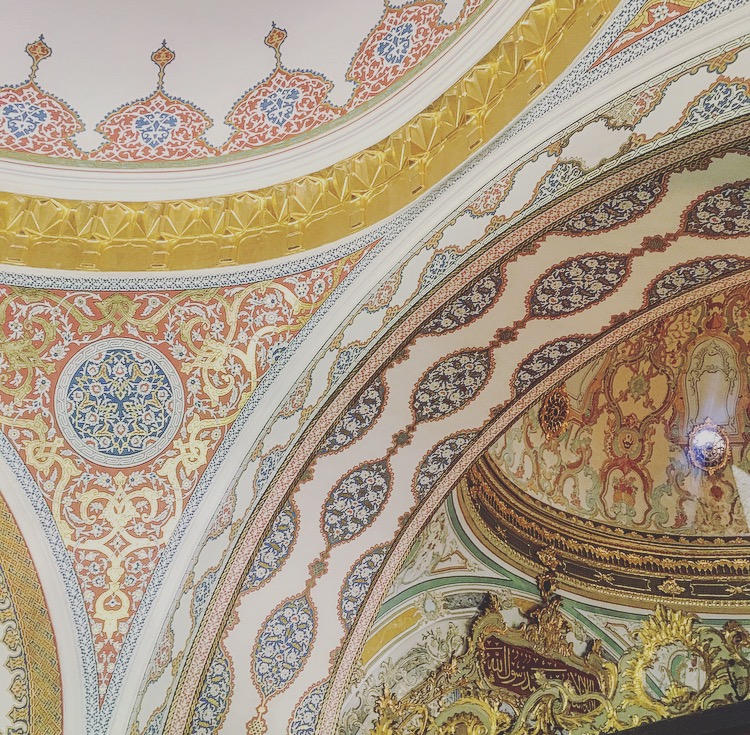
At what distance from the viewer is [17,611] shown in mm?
5191

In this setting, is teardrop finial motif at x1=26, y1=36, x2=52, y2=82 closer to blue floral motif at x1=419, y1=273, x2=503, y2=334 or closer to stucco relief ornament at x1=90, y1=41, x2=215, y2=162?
stucco relief ornament at x1=90, y1=41, x2=215, y2=162

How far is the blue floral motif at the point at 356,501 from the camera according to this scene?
5.16m

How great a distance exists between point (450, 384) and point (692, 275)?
1.21 metres

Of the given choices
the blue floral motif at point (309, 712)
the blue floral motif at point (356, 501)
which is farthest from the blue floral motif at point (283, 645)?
the blue floral motif at point (356, 501)

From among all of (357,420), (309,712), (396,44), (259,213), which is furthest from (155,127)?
(309,712)

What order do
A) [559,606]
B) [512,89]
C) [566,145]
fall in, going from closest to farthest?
[566,145], [512,89], [559,606]

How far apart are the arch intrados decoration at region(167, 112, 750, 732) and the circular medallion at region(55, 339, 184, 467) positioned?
2.15 ft

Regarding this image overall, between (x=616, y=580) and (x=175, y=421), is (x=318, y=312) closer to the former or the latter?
(x=175, y=421)

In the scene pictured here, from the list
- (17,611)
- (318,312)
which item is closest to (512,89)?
(318,312)

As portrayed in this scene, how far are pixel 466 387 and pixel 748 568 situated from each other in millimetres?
2905

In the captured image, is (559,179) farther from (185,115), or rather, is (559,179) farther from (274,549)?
(274,549)

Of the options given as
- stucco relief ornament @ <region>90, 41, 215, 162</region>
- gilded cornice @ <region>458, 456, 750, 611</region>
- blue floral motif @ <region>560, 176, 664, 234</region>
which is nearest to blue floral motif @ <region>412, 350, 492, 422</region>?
blue floral motif @ <region>560, 176, 664, 234</region>

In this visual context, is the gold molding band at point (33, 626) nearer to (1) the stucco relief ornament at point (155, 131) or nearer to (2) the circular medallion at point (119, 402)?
(2) the circular medallion at point (119, 402)

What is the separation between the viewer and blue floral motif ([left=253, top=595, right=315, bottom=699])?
525 cm
